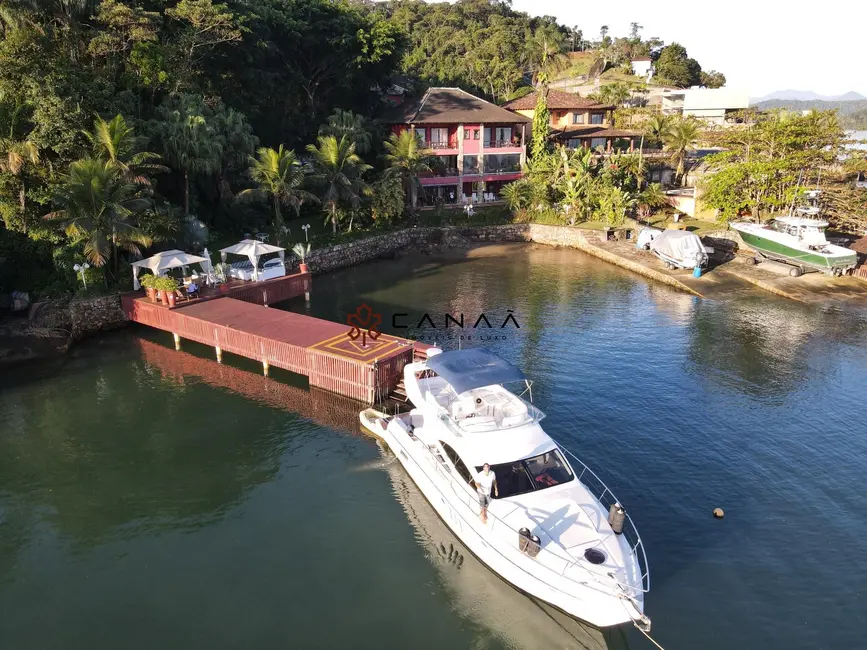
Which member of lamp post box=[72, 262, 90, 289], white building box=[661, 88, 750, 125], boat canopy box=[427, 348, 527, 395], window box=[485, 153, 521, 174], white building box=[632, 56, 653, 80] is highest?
white building box=[632, 56, 653, 80]

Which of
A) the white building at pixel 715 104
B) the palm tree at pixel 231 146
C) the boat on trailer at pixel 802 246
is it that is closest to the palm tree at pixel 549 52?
the white building at pixel 715 104

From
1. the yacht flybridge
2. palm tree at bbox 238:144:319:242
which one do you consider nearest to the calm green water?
the yacht flybridge

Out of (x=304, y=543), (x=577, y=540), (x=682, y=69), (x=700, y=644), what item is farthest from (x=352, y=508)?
(x=682, y=69)

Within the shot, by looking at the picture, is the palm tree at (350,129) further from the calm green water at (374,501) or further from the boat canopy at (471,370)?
the boat canopy at (471,370)

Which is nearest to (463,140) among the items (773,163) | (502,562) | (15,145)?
(773,163)

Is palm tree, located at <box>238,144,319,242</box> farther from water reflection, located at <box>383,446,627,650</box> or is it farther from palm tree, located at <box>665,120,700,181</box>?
palm tree, located at <box>665,120,700,181</box>

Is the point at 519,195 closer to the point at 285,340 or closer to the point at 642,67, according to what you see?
the point at 285,340
